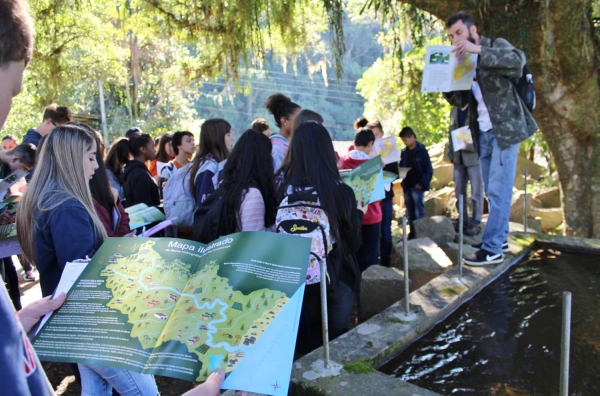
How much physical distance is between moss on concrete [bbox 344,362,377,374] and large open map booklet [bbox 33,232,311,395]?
3.94 feet

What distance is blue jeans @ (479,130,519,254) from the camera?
174 inches

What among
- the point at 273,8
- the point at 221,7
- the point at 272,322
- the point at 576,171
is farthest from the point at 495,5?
the point at 272,322

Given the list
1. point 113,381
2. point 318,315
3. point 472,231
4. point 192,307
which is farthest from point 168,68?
point 192,307

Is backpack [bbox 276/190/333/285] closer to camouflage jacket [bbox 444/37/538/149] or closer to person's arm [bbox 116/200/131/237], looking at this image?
person's arm [bbox 116/200/131/237]

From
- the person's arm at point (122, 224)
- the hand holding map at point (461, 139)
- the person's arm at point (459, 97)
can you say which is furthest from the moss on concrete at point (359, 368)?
the hand holding map at point (461, 139)

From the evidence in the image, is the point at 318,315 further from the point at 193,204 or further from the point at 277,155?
the point at 277,155

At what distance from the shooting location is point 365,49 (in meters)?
66.8

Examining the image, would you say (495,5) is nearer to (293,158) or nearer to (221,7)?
(221,7)

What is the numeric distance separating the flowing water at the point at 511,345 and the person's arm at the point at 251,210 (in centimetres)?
122

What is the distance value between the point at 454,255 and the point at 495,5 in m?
3.41

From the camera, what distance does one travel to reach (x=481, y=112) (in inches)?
179

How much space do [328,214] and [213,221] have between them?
80 cm

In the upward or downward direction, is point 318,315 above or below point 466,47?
below

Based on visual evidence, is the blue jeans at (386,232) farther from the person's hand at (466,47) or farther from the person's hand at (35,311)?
the person's hand at (35,311)
